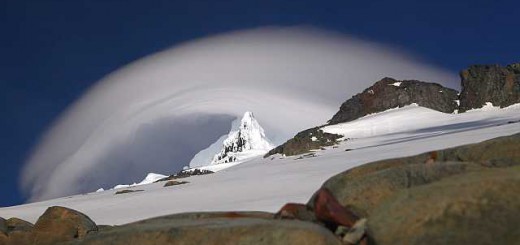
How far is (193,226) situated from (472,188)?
17.8 ft

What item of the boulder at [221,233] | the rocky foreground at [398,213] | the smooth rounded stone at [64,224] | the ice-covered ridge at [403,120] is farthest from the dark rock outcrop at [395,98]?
the boulder at [221,233]

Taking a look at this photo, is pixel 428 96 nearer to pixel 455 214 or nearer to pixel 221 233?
pixel 221 233

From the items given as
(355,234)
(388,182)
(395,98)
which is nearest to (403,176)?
(388,182)

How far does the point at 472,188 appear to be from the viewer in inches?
340

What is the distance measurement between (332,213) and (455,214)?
2.74 metres

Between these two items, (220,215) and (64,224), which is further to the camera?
(64,224)

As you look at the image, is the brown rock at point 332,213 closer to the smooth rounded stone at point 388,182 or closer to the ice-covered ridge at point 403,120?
the smooth rounded stone at point 388,182

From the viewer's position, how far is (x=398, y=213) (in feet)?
28.6

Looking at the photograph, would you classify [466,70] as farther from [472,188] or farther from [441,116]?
[472,188]

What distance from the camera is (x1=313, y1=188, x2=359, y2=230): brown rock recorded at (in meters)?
10.4

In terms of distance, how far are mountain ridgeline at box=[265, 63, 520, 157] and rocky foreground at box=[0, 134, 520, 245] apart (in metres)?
79.0

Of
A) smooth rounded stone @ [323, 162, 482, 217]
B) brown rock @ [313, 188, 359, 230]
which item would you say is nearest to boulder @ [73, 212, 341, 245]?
brown rock @ [313, 188, 359, 230]

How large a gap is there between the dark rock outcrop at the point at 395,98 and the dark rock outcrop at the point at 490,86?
6.45 meters

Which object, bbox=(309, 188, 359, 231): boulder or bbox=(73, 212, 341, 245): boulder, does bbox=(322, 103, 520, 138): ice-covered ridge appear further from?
bbox=(73, 212, 341, 245): boulder
